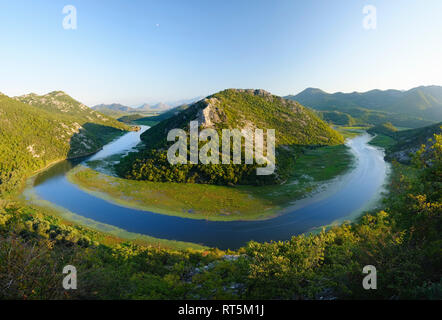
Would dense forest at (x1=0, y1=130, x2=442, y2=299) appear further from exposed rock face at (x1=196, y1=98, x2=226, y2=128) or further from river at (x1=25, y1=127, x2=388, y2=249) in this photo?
exposed rock face at (x1=196, y1=98, x2=226, y2=128)

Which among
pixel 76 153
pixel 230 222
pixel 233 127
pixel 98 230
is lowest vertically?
pixel 230 222

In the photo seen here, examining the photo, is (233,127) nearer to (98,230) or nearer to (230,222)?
(230,222)

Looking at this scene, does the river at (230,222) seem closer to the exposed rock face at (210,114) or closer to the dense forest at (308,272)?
the dense forest at (308,272)

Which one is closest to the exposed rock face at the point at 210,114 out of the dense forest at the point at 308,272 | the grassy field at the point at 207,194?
the grassy field at the point at 207,194

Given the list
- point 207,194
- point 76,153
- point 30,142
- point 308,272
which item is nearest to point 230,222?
point 207,194
